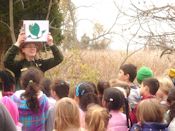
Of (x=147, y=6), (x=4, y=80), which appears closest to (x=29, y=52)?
(x=4, y=80)

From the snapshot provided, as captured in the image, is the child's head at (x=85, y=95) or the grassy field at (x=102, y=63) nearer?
the child's head at (x=85, y=95)

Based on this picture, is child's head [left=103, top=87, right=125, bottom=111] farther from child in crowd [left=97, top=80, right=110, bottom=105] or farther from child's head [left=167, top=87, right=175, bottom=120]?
child in crowd [left=97, top=80, right=110, bottom=105]

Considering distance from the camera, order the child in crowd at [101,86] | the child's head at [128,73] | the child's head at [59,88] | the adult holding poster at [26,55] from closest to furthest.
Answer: the child's head at [59,88]
the child in crowd at [101,86]
the adult holding poster at [26,55]
the child's head at [128,73]

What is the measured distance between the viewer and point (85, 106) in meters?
4.88

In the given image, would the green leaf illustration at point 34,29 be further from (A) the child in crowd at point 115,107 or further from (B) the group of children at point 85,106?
(A) the child in crowd at point 115,107

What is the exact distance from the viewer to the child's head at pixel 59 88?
5098 mm

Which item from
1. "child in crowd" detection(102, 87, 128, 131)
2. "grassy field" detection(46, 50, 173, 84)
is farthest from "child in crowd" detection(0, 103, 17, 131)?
"grassy field" detection(46, 50, 173, 84)

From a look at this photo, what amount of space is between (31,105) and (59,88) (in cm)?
56

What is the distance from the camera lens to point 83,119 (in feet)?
15.3

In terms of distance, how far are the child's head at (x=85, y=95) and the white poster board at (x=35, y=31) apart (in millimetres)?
1291

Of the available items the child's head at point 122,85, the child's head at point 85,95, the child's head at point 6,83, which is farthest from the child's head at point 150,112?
the child's head at point 6,83

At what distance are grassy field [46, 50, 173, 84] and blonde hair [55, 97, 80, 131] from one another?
6.40m

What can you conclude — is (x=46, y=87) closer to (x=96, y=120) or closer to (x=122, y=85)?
(x=122, y=85)

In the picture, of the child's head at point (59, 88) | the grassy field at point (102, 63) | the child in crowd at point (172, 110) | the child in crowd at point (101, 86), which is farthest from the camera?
the grassy field at point (102, 63)
